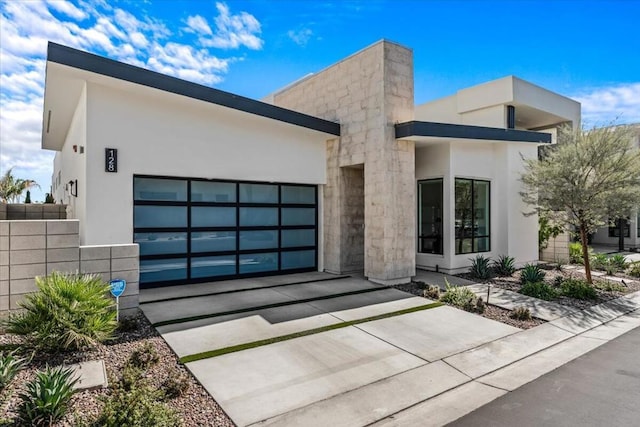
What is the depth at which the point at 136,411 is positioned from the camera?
3.35 meters

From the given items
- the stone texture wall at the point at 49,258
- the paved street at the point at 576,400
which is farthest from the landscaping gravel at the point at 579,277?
the stone texture wall at the point at 49,258

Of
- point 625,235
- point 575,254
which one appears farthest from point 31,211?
point 625,235

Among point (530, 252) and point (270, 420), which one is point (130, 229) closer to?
point (270, 420)

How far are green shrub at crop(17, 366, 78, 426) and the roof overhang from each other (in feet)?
18.5

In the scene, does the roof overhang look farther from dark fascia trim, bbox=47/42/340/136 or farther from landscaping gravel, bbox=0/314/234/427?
landscaping gravel, bbox=0/314/234/427

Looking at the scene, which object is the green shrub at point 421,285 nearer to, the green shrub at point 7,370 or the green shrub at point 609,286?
the green shrub at point 609,286

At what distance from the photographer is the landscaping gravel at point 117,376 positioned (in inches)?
143

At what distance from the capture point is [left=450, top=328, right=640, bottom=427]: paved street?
378 centimetres

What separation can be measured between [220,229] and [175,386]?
5.87 m

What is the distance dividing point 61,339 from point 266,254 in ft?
19.8

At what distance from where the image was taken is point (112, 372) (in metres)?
A: 4.47

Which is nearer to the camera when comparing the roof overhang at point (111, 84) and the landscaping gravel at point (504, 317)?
the roof overhang at point (111, 84)

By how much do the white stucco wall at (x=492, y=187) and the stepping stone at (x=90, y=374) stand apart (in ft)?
31.2

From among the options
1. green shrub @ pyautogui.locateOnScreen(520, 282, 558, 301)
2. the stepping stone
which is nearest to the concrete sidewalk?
the stepping stone
